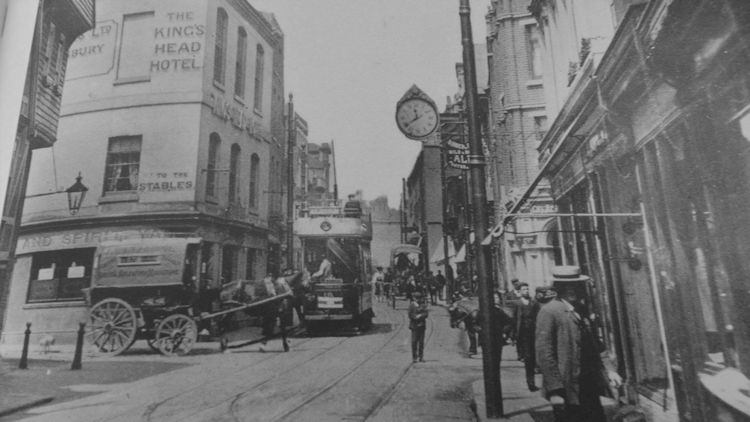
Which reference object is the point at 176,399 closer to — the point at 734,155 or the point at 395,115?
the point at 395,115

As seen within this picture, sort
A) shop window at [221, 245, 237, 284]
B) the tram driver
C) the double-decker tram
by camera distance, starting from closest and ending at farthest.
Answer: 1. shop window at [221, 245, 237, 284]
2. the double-decker tram
3. the tram driver

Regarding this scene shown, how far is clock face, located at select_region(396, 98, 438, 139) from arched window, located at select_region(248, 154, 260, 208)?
166 cm

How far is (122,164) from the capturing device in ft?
10.4

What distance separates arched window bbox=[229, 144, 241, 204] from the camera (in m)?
3.69

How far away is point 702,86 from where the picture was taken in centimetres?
201

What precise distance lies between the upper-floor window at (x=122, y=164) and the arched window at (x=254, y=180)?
3.46 feet

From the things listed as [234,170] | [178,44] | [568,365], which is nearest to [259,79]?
[178,44]

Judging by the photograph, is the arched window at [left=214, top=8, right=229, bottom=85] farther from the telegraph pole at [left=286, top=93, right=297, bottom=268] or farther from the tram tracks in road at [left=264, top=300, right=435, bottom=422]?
the tram tracks in road at [left=264, top=300, right=435, bottom=422]

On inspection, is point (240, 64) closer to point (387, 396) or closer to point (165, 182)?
point (165, 182)

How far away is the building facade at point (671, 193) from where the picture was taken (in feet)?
6.13

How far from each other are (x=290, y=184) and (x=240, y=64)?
1.43 m

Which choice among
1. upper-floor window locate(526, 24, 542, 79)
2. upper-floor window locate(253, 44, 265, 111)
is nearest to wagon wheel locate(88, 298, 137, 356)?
upper-floor window locate(253, 44, 265, 111)

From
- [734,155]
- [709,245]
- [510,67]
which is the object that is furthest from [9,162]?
[510,67]

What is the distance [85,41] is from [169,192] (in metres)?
1.44
